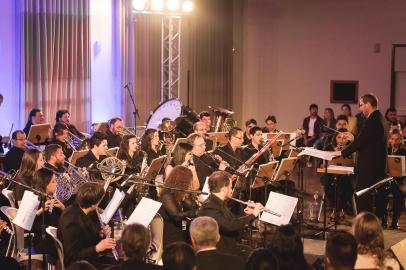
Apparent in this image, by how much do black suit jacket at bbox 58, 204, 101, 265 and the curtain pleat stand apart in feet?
23.1

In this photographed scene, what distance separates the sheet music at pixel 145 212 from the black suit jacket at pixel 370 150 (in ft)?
9.83

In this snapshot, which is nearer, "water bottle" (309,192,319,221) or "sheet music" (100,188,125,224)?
"sheet music" (100,188,125,224)

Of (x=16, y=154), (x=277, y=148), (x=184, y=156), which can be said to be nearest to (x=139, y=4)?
(x=277, y=148)

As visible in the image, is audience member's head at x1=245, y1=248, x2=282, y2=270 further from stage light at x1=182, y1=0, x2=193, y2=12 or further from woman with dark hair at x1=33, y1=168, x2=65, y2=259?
stage light at x1=182, y1=0, x2=193, y2=12

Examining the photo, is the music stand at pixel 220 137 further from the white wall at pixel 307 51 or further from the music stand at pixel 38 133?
the white wall at pixel 307 51

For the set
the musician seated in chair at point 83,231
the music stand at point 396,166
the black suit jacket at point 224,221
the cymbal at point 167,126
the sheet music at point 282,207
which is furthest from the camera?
the cymbal at point 167,126

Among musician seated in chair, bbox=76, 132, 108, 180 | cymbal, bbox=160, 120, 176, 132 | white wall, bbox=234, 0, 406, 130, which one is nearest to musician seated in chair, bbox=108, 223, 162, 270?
musician seated in chair, bbox=76, 132, 108, 180

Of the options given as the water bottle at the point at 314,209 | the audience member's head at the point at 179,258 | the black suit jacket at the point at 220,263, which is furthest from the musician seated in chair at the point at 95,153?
the audience member's head at the point at 179,258

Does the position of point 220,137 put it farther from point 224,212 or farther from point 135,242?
point 135,242

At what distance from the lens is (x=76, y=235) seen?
19.4 feet

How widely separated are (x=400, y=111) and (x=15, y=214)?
10.8m

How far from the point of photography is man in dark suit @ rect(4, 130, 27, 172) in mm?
9852

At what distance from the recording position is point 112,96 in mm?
14422

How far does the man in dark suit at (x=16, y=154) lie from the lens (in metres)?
9.85
